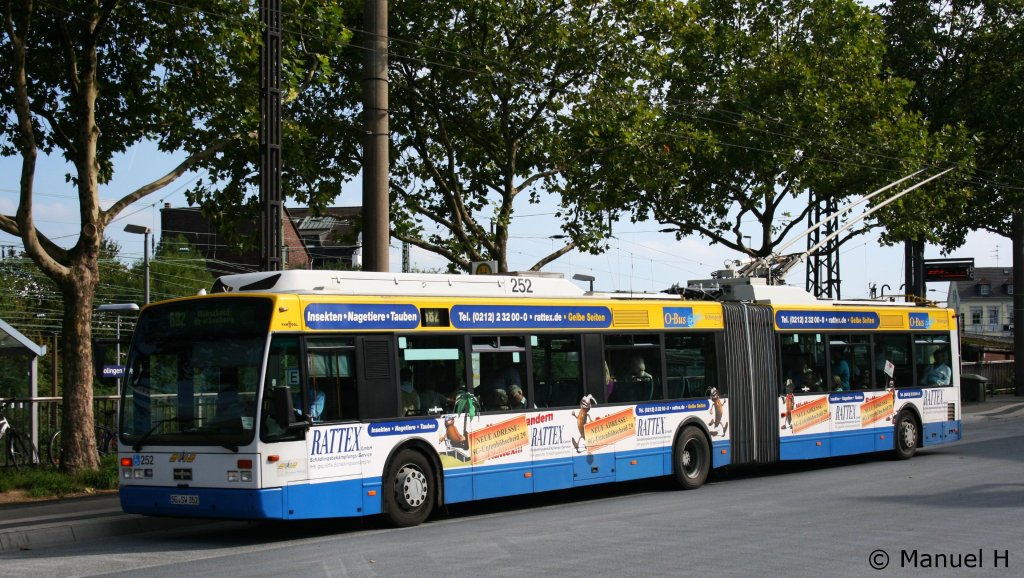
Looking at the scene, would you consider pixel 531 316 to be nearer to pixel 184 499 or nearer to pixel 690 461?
pixel 690 461

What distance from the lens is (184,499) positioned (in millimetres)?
11859

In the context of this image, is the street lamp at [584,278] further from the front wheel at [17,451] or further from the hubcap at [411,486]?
the front wheel at [17,451]

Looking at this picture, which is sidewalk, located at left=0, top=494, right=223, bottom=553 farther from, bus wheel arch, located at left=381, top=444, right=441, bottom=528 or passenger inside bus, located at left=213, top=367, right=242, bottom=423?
bus wheel arch, located at left=381, top=444, right=441, bottom=528

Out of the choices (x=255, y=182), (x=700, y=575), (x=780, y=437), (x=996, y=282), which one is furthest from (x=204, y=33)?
(x=996, y=282)

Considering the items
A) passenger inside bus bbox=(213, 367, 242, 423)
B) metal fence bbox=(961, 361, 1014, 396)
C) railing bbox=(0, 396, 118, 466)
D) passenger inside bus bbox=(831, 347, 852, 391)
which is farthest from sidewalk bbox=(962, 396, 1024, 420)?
passenger inside bus bbox=(213, 367, 242, 423)

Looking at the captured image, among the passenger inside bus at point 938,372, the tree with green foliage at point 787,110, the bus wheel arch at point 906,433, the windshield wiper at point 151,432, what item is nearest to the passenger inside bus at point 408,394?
the windshield wiper at point 151,432

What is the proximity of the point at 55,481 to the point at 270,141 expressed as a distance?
5.54 meters

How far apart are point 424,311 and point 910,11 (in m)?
32.0

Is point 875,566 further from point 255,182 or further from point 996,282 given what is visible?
point 996,282

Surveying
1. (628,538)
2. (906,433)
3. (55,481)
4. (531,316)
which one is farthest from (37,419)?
(906,433)

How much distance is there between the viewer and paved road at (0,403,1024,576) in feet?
31.3

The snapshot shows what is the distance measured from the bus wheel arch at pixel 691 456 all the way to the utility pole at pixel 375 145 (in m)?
4.74

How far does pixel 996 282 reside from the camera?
415 ft

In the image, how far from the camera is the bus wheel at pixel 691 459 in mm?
16609
